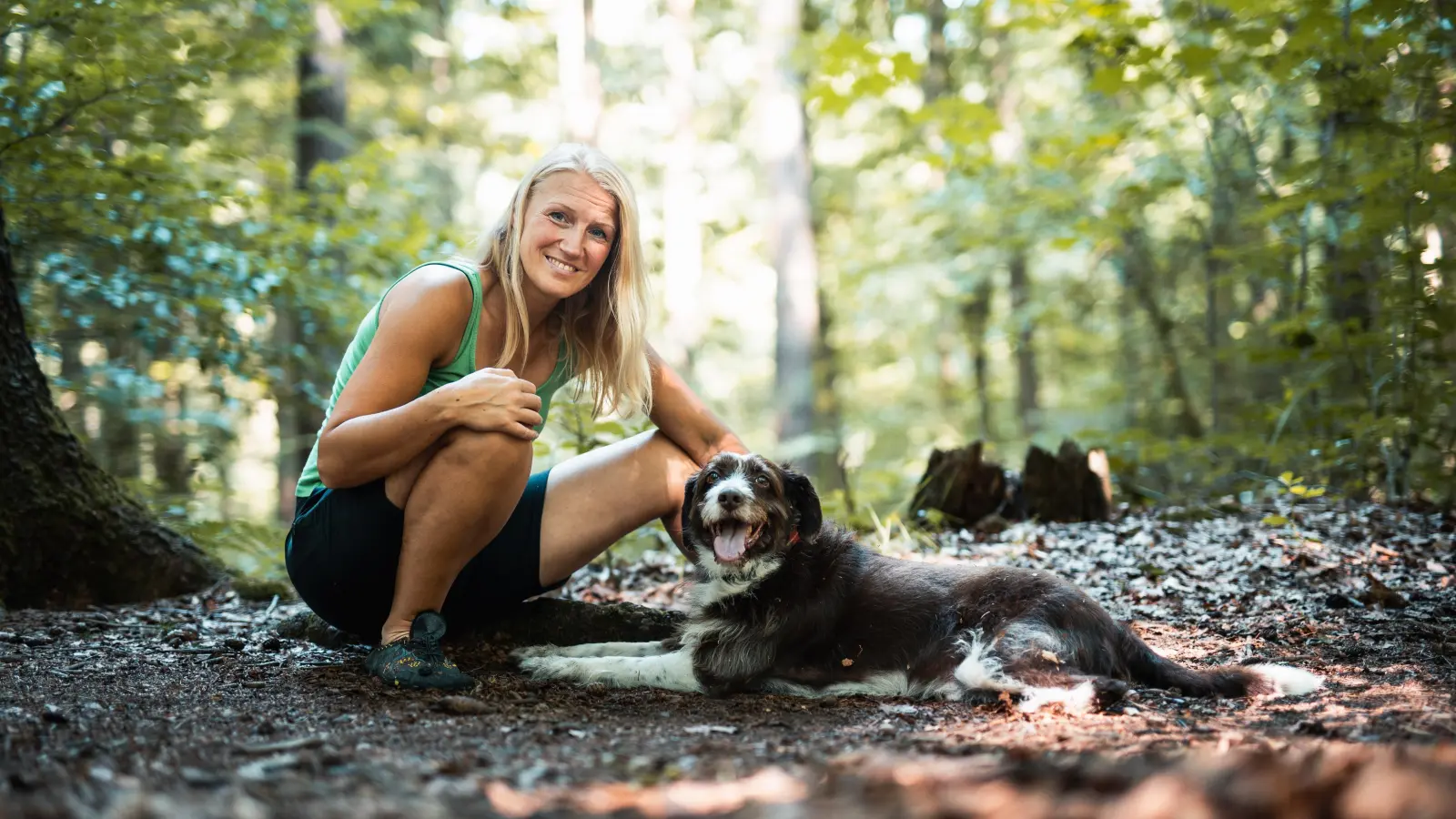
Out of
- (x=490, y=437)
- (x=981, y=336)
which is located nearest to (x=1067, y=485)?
(x=490, y=437)

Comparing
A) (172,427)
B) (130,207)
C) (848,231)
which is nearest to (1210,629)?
(130,207)

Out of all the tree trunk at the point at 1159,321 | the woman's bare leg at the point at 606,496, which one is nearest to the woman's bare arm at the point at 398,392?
the woman's bare leg at the point at 606,496

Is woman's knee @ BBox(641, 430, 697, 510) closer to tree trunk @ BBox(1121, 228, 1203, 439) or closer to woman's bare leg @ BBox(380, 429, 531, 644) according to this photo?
woman's bare leg @ BBox(380, 429, 531, 644)

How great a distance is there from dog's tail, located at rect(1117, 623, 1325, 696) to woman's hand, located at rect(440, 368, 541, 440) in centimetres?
248

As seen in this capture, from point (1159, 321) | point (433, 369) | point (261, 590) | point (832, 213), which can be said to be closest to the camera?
point (433, 369)

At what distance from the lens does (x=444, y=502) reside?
351 cm

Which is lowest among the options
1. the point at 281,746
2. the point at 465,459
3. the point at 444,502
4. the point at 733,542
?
the point at 281,746

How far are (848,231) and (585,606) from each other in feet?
52.1

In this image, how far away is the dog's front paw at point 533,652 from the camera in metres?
4.05

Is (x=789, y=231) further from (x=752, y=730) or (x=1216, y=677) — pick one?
(x=752, y=730)

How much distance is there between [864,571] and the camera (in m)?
4.11

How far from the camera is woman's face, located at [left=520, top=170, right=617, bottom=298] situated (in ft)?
12.8

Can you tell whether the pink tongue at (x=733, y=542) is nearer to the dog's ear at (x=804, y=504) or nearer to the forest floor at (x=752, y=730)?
the dog's ear at (x=804, y=504)

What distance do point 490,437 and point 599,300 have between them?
1042 mm
